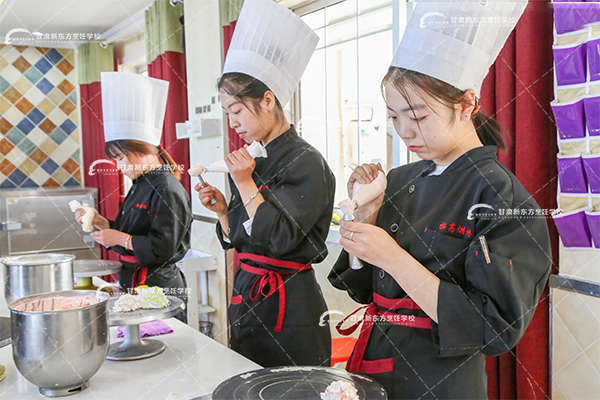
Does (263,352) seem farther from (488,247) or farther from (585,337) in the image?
(585,337)

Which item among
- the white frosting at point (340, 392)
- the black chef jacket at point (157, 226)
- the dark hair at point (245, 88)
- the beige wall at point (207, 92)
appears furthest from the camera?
the beige wall at point (207, 92)

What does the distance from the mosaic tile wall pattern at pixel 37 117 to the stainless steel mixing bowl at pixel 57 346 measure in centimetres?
423

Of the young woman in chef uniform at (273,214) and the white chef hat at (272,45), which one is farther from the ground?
the white chef hat at (272,45)

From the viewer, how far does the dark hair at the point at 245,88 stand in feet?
4.94

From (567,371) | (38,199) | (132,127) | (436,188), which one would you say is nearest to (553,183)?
(567,371)

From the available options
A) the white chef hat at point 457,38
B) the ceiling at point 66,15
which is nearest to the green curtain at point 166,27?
the ceiling at point 66,15

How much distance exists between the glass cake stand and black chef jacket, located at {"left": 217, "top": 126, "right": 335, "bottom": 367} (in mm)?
313

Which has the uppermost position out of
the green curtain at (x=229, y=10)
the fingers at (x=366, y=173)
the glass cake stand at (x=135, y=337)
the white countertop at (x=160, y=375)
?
the green curtain at (x=229, y=10)

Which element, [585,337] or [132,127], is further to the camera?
[132,127]

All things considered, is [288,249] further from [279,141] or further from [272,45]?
[272,45]

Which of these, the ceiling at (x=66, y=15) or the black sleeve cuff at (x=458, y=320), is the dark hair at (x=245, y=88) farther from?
the ceiling at (x=66, y=15)

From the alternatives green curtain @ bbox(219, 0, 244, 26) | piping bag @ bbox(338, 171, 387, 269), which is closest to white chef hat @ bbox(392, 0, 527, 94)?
piping bag @ bbox(338, 171, 387, 269)

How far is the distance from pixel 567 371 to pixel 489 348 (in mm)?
836

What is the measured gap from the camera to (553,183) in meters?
1.51
